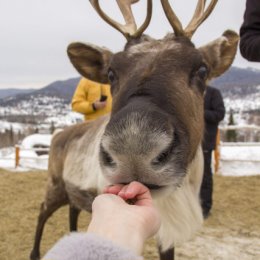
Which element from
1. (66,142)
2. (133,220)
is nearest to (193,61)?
(133,220)

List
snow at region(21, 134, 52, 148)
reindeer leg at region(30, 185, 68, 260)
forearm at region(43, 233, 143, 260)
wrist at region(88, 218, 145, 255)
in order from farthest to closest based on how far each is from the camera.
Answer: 1. snow at region(21, 134, 52, 148)
2. reindeer leg at region(30, 185, 68, 260)
3. wrist at region(88, 218, 145, 255)
4. forearm at region(43, 233, 143, 260)

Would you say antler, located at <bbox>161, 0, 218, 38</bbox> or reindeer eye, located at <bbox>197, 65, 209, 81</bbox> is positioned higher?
antler, located at <bbox>161, 0, 218, 38</bbox>

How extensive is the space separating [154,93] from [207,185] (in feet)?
15.0

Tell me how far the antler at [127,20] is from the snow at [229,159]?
6693 mm

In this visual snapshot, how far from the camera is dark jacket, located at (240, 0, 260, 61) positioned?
116 inches

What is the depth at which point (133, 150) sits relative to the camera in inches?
78.5

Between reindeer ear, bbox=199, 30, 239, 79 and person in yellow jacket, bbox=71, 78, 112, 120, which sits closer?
reindeer ear, bbox=199, 30, 239, 79

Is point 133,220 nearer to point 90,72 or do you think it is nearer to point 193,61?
point 193,61

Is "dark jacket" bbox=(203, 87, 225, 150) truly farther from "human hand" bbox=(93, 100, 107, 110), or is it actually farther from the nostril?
the nostril

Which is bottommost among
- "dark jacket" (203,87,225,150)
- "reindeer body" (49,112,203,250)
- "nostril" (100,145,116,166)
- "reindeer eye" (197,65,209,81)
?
"reindeer body" (49,112,203,250)

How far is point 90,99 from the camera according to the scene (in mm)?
5945

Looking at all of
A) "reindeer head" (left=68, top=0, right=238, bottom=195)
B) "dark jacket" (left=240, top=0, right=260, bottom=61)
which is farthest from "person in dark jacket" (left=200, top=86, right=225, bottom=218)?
"dark jacket" (left=240, top=0, right=260, bottom=61)

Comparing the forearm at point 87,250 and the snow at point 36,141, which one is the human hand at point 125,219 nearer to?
the forearm at point 87,250

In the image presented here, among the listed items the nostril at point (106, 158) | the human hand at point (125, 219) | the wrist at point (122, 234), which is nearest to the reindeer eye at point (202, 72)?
the nostril at point (106, 158)
